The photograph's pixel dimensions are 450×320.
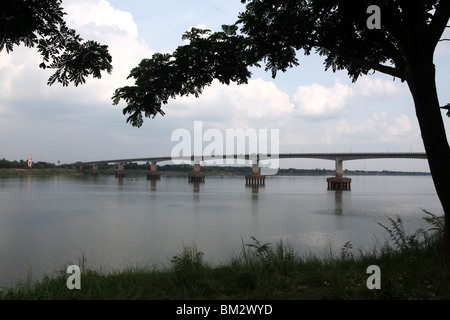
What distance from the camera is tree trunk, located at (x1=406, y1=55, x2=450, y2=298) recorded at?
502 centimetres

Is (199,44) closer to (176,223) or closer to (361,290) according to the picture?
(361,290)

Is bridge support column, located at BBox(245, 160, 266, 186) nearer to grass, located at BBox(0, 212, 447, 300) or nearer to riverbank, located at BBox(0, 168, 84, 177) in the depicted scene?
riverbank, located at BBox(0, 168, 84, 177)

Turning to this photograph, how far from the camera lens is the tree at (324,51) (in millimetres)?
5203

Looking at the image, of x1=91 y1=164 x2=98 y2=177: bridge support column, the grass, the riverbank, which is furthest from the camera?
x1=91 y1=164 x2=98 y2=177: bridge support column

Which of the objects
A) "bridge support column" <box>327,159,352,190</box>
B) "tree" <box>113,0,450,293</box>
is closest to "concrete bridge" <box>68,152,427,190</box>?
"bridge support column" <box>327,159,352,190</box>

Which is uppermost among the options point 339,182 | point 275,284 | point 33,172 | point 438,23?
point 438,23

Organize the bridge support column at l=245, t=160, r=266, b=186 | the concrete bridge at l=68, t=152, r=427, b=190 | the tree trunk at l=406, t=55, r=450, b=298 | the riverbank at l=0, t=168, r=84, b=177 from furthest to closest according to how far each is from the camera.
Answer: the riverbank at l=0, t=168, r=84, b=177 < the bridge support column at l=245, t=160, r=266, b=186 < the concrete bridge at l=68, t=152, r=427, b=190 < the tree trunk at l=406, t=55, r=450, b=298

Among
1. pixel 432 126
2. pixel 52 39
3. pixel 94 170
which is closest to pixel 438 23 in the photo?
pixel 432 126

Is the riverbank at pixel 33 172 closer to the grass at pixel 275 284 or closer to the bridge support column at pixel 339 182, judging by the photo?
the bridge support column at pixel 339 182

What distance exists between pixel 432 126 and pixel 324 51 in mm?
4351

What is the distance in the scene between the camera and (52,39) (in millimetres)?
7910

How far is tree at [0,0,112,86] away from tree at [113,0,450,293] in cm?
109

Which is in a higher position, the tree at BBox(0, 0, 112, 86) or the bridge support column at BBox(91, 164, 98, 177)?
the tree at BBox(0, 0, 112, 86)

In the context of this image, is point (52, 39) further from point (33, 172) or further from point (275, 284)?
point (33, 172)
